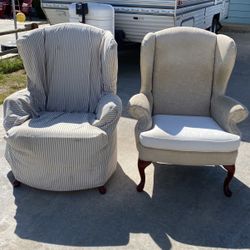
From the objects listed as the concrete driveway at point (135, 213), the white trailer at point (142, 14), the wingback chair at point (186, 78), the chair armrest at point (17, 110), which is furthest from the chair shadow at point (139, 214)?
the white trailer at point (142, 14)

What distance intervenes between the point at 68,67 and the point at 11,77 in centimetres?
290

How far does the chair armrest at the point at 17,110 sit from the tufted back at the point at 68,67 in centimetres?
17

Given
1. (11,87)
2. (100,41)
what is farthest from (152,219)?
(11,87)

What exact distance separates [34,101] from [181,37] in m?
1.43

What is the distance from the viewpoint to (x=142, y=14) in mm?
5816

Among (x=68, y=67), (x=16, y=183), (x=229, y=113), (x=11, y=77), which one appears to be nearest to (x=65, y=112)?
(x=68, y=67)

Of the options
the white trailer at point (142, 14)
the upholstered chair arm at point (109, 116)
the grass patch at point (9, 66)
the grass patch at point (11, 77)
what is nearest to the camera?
the upholstered chair arm at point (109, 116)

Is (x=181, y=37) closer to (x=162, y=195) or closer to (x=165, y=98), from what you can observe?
(x=165, y=98)

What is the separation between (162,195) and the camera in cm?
314

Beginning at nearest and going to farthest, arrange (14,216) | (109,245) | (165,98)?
(109,245), (14,216), (165,98)

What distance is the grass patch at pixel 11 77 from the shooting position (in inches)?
219

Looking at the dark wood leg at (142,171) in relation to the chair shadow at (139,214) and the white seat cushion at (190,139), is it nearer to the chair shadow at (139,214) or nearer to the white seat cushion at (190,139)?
the chair shadow at (139,214)

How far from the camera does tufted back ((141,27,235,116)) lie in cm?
358

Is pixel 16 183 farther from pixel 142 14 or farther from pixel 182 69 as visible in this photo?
pixel 142 14
